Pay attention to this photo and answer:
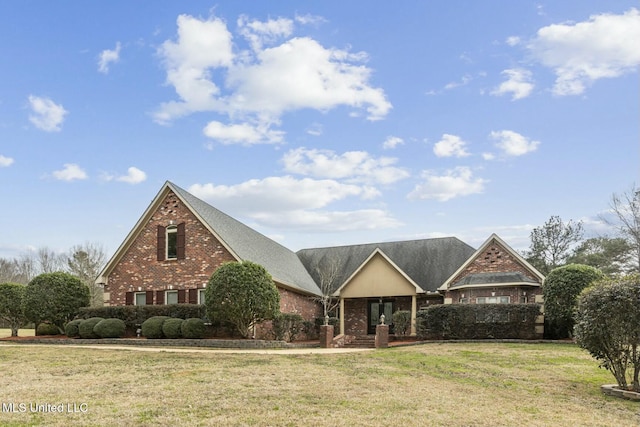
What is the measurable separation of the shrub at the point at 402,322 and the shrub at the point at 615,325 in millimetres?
15481

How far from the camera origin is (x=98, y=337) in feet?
78.1

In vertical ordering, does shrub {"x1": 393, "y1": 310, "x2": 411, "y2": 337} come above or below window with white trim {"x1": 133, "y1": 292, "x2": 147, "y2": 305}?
below

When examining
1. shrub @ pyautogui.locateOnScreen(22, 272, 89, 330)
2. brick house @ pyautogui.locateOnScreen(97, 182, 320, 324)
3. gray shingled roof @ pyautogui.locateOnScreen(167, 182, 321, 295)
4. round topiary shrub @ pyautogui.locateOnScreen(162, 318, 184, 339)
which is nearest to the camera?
round topiary shrub @ pyautogui.locateOnScreen(162, 318, 184, 339)

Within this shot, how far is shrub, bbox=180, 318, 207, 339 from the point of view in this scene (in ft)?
73.8

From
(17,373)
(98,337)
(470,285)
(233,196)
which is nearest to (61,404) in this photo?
(17,373)

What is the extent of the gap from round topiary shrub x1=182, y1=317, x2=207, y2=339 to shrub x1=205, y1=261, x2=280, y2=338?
0.77 meters

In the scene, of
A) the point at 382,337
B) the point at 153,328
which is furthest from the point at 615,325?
the point at 153,328

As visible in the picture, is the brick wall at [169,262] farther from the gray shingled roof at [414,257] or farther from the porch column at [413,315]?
the gray shingled roof at [414,257]

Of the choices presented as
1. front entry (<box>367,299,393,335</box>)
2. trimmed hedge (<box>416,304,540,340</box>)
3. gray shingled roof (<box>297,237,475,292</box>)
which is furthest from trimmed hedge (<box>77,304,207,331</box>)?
gray shingled roof (<box>297,237,475,292</box>)

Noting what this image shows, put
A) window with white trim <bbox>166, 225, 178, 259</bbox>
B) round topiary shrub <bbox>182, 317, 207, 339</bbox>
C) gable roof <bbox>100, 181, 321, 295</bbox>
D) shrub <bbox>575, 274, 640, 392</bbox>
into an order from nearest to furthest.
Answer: shrub <bbox>575, 274, 640, 392</bbox>, round topiary shrub <bbox>182, 317, 207, 339</bbox>, gable roof <bbox>100, 181, 321, 295</bbox>, window with white trim <bbox>166, 225, 178, 259</bbox>

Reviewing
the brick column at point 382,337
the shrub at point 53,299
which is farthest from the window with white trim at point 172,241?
the brick column at point 382,337

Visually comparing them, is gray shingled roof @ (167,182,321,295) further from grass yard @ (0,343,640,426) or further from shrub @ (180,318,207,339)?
grass yard @ (0,343,640,426)

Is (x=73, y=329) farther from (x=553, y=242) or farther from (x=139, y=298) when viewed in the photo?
(x=553, y=242)

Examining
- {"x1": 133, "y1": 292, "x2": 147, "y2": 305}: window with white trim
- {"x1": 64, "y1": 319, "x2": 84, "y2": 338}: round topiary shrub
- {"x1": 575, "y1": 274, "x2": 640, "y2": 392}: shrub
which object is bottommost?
{"x1": 64, "y1": 319, "x2": 84, "y2": 338}: round topiary shrub
